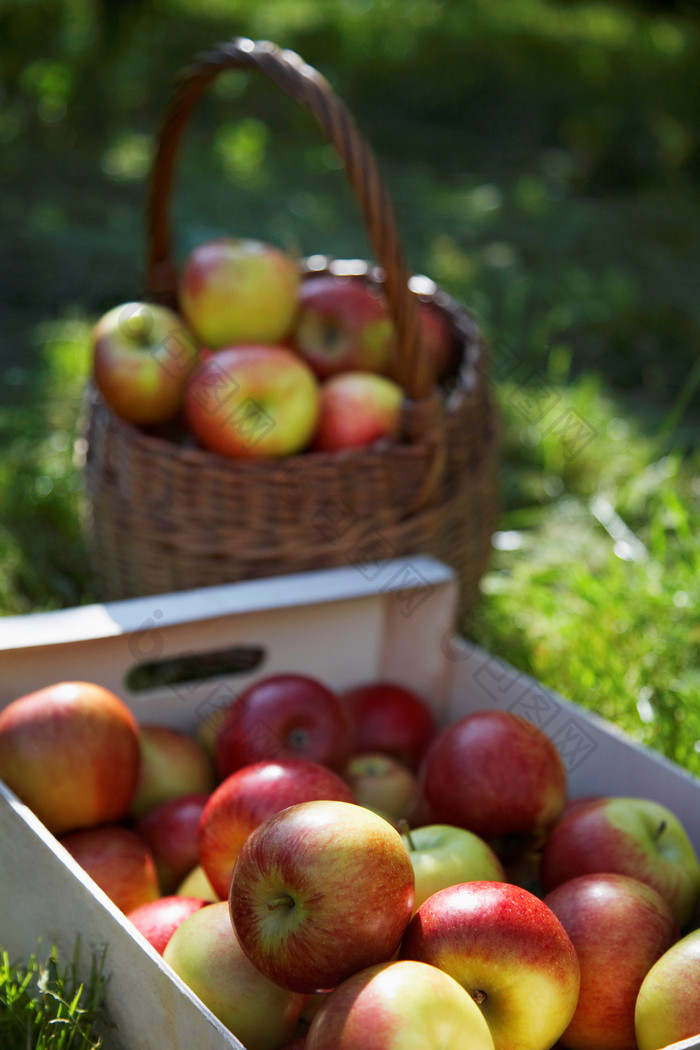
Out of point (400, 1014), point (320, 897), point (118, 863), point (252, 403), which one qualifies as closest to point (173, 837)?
point (118, 863)

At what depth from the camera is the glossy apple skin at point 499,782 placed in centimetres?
120

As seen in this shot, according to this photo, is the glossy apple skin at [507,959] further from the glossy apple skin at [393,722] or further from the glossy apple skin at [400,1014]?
the glossy apple skin at [393,722]

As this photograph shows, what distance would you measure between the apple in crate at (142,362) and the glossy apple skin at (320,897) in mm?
1105

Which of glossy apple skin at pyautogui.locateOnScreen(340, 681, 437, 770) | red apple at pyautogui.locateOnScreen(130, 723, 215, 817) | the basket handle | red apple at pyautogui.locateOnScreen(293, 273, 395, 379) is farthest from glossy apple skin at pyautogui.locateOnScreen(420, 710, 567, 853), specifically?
red apple at pyautogui.locateOnScreen(293, 273, 395, 379)

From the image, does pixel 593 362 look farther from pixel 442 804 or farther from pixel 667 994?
pixel 667 994

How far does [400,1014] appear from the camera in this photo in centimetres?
77

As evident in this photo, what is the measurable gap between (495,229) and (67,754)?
4.06 meters

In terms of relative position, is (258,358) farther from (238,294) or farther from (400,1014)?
(400,1014)

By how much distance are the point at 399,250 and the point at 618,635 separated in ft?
2.74

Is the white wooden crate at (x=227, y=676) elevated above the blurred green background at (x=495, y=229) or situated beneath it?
elevated above

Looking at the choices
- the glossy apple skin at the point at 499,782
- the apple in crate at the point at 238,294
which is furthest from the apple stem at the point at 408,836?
the apple in crate at the point at 238,294

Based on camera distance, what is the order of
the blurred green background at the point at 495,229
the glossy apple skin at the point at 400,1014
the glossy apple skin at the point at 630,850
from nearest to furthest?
1. the glossy apple skin at the point at 400,1014
2. the glossy apple skin at the point at 630,850
3. the blurred green background at the point at 495,229

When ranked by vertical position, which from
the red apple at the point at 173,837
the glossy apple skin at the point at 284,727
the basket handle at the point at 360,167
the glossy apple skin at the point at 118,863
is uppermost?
the basket handle at the point at 360,167

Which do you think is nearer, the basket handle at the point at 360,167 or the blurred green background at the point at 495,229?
the basket handle at the point at 360,167
